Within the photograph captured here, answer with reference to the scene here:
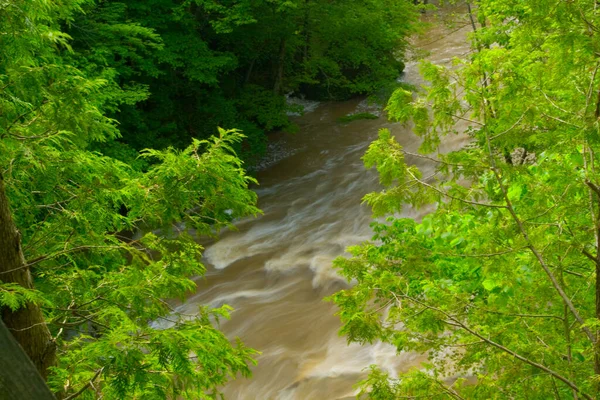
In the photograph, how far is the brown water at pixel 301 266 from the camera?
9.91m

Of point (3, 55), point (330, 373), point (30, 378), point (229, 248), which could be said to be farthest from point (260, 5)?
point (30, 378)

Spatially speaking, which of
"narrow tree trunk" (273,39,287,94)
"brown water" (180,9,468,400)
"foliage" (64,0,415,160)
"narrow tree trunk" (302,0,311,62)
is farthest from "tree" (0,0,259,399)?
"narrow tree trunk" (273,39,287,94)

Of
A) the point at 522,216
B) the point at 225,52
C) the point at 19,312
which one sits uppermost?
the point at 225,52

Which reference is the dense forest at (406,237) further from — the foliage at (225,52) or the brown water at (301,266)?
the foliage at (225,52)

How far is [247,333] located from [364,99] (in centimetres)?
1549

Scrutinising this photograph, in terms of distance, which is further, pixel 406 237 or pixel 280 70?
pixel 280 70

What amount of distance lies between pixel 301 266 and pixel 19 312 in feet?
31.5

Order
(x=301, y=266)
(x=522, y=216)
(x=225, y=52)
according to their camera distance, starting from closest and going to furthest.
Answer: (x=522, y=216) < (x=301, y=266) < (x=225, y=52)

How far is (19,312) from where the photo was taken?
4191 millimetres

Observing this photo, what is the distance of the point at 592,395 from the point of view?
357 cm

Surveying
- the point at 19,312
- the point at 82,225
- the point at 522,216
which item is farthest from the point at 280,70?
the point at 19,312

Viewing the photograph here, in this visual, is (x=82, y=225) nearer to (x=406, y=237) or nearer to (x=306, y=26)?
(x=406, y=237)

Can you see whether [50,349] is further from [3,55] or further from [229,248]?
[229,248]

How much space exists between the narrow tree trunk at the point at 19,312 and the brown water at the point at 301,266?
583 centimetres
